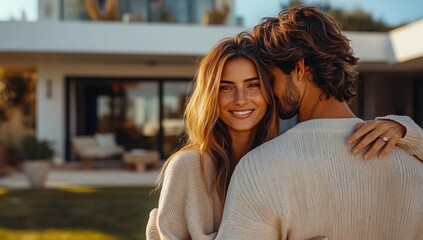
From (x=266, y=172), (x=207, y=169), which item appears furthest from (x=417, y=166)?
(x=207, y=169)

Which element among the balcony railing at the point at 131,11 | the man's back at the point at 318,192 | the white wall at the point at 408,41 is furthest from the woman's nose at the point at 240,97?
the balcony railing at the point at 131,11

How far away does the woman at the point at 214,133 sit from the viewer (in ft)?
5.02

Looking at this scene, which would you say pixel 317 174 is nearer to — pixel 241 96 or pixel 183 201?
pixel 241 96

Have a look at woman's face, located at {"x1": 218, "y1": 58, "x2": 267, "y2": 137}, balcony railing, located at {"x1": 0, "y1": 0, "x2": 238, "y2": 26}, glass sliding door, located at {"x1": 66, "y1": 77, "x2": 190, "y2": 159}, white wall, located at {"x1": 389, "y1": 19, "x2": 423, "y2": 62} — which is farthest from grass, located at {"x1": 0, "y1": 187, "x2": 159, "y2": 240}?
white wall, located at {"x1": 389, "y1": 19, "x2": 423, "y2": 62}

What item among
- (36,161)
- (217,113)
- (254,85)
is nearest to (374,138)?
(254,85)

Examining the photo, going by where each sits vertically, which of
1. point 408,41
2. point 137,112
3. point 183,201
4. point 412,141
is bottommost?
point 137,112

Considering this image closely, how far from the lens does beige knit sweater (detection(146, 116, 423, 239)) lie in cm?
161

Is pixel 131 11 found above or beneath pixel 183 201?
above

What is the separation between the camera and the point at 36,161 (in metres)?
9.38

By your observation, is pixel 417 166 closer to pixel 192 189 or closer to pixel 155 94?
pixel 192 189

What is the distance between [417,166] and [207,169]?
0.69m

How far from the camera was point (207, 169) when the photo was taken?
1683 millimetres

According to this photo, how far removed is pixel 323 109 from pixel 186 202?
59cm

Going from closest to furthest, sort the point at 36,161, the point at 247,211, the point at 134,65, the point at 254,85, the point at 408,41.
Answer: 1. the point at 247,211
2. the point at 254,85
3. the point at 36,161
4. the point at 408,41
5. the point at 134,65
